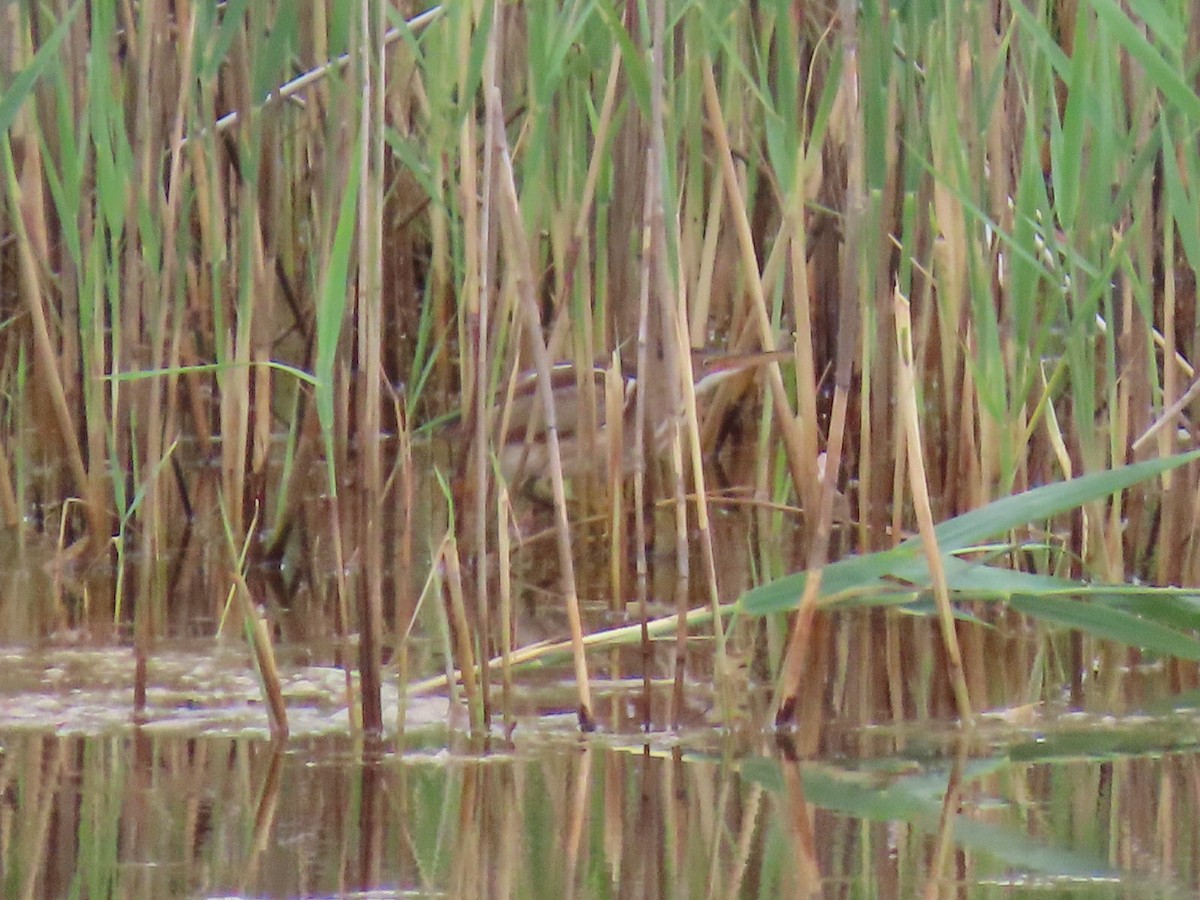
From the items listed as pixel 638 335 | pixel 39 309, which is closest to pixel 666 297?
pixel 638 335

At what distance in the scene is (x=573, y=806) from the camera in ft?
5.77

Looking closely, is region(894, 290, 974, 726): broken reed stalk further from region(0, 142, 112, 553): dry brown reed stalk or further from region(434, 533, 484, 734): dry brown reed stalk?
region(0, 142, 112, 553): dry brown reed stalk

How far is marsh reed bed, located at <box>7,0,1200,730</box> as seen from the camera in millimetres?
2033

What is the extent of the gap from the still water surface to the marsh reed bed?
8 centimetres

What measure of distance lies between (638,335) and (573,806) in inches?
26.8

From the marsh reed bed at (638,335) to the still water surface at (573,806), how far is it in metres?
0.08

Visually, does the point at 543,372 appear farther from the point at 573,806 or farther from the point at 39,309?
the point at 39,309

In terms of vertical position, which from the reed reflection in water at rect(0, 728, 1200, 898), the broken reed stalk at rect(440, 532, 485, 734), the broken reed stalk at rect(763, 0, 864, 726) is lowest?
the reed reflection in water at rect(0, 728, 1200, 898)

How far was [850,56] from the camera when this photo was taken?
193 cm

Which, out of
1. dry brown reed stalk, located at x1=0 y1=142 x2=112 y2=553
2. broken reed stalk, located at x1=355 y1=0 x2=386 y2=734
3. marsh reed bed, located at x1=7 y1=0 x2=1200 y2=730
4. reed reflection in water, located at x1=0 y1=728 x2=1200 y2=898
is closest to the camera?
reed reflection in water, located at x1=0 y1=728 x2=1200 y2=898

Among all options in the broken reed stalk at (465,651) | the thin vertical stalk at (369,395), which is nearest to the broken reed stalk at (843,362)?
the broken reed stalk at (465,651)

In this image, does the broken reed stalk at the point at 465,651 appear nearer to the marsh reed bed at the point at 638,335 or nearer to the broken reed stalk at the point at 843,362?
the marsh reed bed at the point at 638,335

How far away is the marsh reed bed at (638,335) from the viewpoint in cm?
203

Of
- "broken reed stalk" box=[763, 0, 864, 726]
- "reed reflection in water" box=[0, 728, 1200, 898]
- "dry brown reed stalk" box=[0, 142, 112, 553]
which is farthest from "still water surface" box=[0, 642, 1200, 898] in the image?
"dry brown reed stalk" box=[0, 142, 112, 553]
